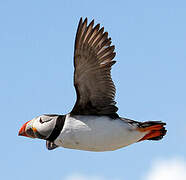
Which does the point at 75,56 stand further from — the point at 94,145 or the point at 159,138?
the point at 159,138

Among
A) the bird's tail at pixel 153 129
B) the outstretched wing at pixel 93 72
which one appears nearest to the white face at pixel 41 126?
the outstretched wing at pixel 93 72

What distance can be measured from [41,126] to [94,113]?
3.63ft

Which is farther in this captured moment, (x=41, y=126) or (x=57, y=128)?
(x=41, y=126)

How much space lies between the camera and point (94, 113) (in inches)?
370

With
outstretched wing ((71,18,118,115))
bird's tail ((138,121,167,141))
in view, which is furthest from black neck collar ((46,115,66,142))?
bird's tail ((138,121,167,141))

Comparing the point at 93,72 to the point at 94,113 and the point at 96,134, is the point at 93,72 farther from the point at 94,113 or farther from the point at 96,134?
the point at 96,134

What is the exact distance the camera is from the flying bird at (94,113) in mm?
9102

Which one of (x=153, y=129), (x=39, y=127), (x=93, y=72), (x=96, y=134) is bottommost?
(x=96, y=134)

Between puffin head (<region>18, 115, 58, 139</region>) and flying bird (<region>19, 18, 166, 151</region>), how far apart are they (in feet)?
0.07

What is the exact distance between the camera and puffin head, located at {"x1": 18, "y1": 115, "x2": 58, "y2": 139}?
9.55 m

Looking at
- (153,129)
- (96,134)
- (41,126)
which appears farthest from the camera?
(41,126)

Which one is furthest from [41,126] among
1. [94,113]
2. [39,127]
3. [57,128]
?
[94,113]

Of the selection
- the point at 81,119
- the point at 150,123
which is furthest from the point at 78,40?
the point at 150,123

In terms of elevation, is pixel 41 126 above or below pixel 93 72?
below
